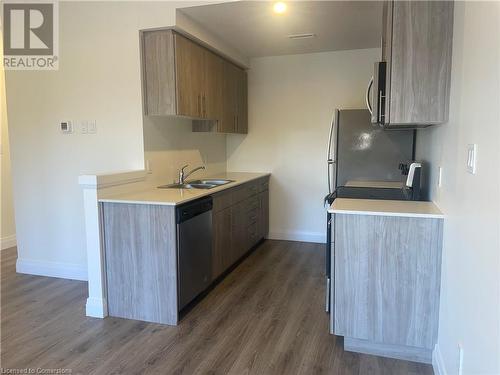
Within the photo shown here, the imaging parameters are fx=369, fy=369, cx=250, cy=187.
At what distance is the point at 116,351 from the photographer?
2.34 metres

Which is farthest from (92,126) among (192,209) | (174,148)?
(192,209)

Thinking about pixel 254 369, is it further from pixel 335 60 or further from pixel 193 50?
pixel 335 60

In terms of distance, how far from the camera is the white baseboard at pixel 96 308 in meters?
2.80

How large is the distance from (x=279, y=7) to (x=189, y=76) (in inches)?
38.5

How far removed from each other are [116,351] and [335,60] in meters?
3.87

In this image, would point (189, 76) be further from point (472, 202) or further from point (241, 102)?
point (472, 202)

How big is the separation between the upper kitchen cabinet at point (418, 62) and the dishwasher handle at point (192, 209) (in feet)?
4.89

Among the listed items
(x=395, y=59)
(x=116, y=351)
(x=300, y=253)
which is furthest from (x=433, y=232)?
(x=300, y=253)

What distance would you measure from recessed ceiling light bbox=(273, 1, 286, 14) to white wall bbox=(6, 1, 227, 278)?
0.73m

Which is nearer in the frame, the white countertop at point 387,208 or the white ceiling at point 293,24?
the white countertop at point 387,208

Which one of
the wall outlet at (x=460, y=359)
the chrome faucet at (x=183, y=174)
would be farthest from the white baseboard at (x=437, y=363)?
the chrome faucet at (x=183, y=174)
